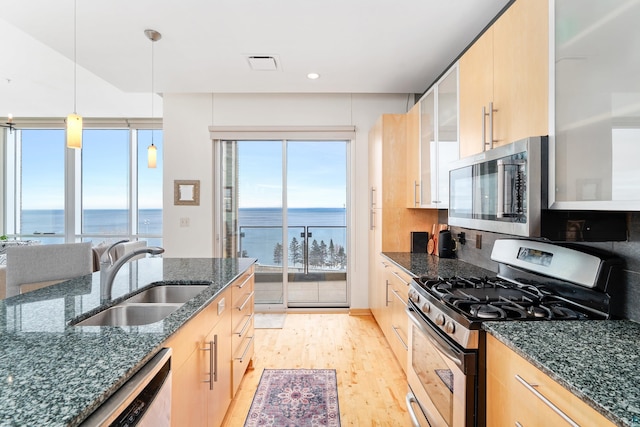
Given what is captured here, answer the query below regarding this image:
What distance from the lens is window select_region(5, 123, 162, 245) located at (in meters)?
5.45

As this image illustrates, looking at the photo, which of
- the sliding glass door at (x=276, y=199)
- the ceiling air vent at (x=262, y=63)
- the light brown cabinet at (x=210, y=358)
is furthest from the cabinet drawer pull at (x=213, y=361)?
the sliding glass door at (x=276, y=199)

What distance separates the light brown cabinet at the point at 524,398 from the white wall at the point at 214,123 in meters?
2.85

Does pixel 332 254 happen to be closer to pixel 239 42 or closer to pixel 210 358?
pixel 239 42

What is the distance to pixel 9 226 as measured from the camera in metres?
5.64

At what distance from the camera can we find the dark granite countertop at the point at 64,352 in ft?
2.27

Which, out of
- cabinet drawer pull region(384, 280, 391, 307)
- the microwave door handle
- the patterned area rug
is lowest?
the patterned area rug

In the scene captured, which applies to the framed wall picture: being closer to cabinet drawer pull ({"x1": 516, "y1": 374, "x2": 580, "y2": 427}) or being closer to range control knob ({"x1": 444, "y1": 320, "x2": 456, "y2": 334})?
range control knob ({"x1": 444, "y1": 320, "x2": 456, "y2": 334})

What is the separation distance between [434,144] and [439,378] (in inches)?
68.9

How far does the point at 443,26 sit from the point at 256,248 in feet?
10.2

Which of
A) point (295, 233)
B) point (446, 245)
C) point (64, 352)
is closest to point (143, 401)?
point (64, 352)

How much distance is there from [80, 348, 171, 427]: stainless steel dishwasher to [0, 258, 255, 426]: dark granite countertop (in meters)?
0.02

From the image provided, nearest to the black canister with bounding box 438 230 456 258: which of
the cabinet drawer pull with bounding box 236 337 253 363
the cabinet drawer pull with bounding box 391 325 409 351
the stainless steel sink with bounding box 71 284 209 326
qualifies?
the cabinet drawer pull with bounding box 391 325 409 351

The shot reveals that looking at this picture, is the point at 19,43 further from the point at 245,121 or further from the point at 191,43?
the point at 245,121

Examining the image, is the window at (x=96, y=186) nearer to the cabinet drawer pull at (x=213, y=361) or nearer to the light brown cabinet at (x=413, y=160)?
the light brown cabinet at (x=413, y=160)
